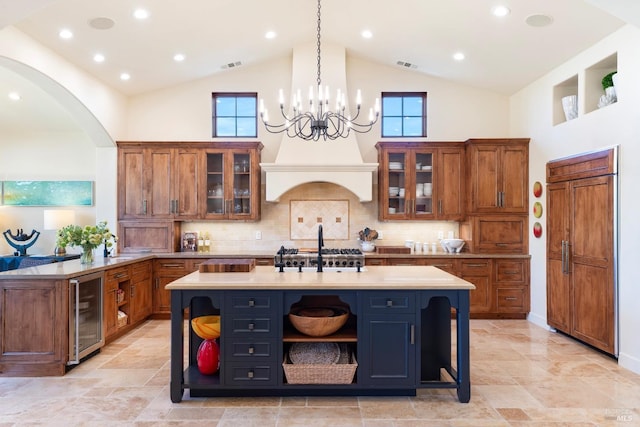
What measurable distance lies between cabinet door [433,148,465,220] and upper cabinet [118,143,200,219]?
350cm

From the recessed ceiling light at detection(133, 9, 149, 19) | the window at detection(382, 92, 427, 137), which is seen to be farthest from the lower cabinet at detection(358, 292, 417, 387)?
the window at detection(382, 92, 427, 137)

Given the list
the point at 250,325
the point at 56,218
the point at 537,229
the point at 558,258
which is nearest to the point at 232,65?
the point at 56,218

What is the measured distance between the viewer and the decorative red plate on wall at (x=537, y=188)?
5493 mm

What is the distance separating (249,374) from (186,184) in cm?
359

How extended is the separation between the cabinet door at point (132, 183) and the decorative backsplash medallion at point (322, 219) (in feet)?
7.11

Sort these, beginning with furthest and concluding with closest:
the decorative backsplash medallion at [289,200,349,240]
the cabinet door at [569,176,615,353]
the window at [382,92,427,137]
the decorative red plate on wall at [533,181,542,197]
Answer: the window at [382,92,427,137] → the decorative backsplash medallion at [289,200,349,240] → the decorative red plate on wall at [533,181,542,197] → the cabinet door at [569,176,615,353]

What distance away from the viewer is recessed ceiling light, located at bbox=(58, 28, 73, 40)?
4273mm

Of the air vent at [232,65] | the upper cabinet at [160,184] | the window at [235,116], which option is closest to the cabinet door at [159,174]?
the upper cabinet at [160,184]

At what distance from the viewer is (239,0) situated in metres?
4.57

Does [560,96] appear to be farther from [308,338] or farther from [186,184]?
[186,184]

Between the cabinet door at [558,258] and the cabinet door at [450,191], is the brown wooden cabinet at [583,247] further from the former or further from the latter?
the cabinet door at [450,191]

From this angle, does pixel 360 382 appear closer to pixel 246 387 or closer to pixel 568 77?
pixel 246 387

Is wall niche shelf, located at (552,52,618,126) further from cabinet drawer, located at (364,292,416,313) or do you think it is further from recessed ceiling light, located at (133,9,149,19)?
recessed ceiling light, located at (133,9,149,19)

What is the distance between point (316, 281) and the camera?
309cm
